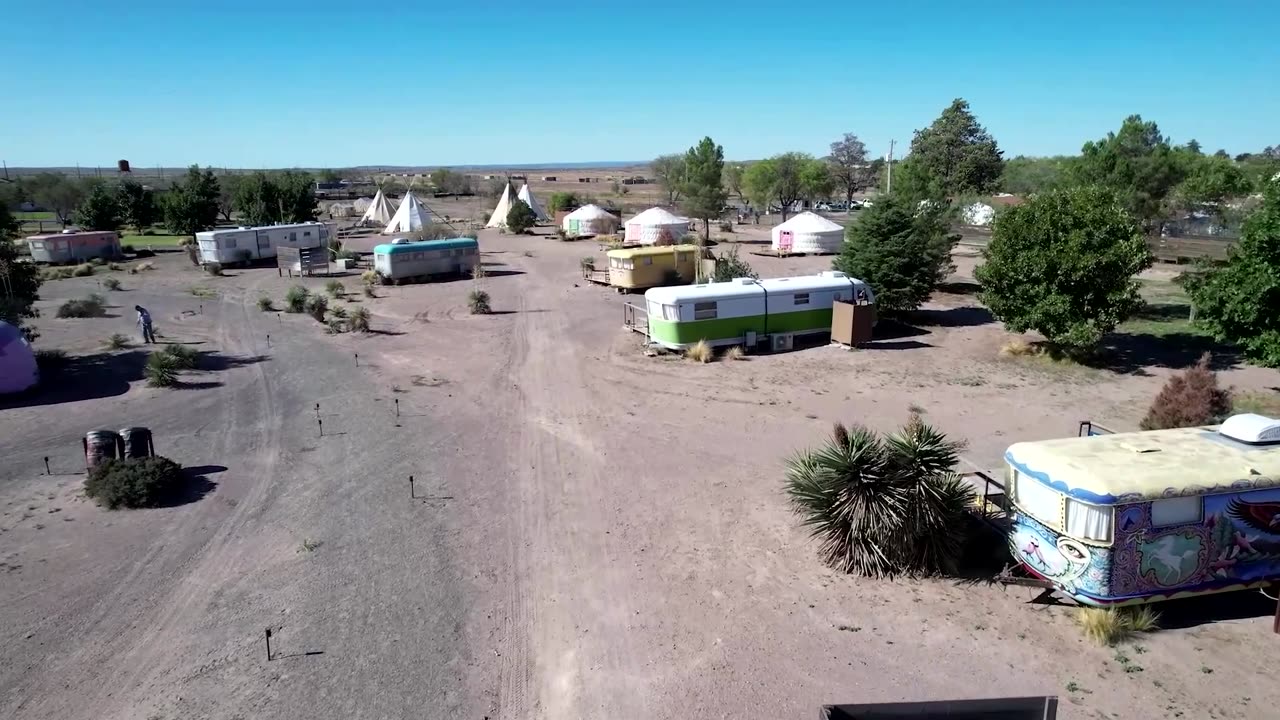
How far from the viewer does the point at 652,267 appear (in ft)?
106

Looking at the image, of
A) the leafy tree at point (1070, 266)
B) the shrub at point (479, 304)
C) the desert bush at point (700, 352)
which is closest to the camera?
the leafy tree at point (1070, 266)

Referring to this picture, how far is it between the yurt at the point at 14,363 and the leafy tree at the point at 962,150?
60.0 m

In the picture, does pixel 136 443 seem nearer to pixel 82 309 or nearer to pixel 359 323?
pixel 359 323

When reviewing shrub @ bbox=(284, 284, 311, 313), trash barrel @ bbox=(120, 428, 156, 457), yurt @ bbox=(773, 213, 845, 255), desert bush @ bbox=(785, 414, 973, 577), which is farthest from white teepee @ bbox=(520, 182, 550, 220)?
desert bush @ bbox=(785, 414, 973, 577)

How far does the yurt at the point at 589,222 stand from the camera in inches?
2071

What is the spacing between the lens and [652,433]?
52.9 feet

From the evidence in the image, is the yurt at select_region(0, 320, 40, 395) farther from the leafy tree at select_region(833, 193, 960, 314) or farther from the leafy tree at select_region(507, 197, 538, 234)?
the leafy tree at select_region(507, 197, 538, 234)

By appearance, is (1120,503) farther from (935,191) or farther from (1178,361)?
(935,191)

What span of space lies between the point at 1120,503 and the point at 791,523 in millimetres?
4679

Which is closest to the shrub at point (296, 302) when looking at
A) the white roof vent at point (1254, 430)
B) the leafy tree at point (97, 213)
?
the white roof vent at point (1254, 430)

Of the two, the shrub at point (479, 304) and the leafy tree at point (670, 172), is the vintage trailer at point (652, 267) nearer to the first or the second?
the shrub at point (479, 304)

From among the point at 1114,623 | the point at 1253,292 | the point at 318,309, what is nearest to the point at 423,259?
the point at 318,309

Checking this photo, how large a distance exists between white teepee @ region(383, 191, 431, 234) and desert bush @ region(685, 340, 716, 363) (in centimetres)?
3516

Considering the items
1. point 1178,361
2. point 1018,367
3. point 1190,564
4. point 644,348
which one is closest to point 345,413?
point 644,348
